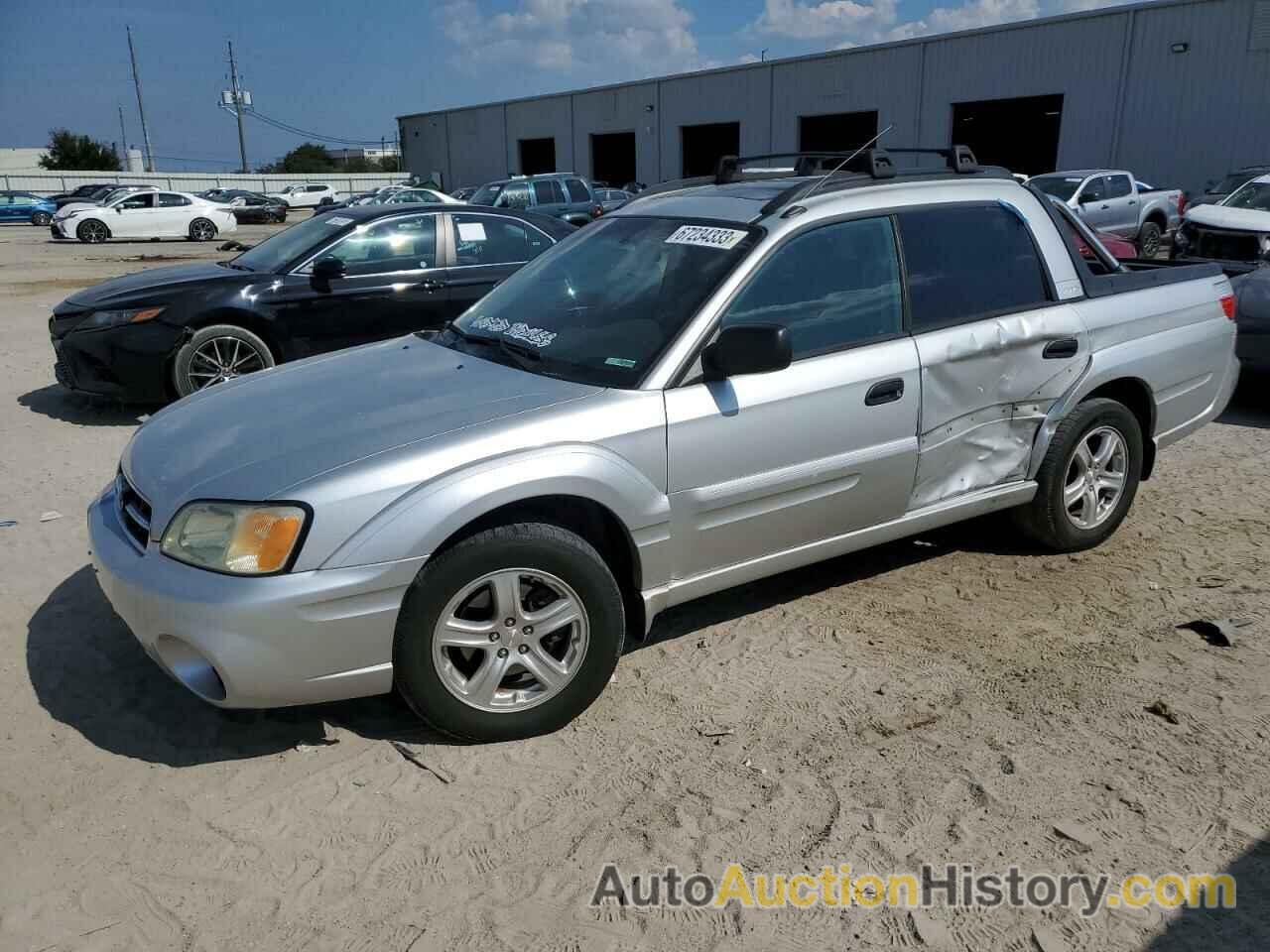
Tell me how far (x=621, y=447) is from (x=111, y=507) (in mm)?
1917

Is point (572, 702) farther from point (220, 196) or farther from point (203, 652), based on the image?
point (220, 196)

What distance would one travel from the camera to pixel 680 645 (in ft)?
13.4

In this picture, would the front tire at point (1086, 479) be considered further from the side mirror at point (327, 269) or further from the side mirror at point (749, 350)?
the side mirror at point (327, 269)

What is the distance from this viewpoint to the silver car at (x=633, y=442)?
303 cm

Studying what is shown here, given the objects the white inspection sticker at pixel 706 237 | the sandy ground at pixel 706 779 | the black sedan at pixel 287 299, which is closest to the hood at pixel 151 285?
the black sedan at pixel 287 299

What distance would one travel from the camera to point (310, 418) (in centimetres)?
348

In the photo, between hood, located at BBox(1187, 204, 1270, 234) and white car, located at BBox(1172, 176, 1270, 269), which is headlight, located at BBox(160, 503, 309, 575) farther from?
hood, located at BBox(1187, 204, 1270, 234)

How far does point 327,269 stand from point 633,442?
501 centimetres

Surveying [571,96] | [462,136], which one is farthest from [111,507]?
[462,136]

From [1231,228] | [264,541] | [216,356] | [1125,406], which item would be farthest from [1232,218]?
[264,541]

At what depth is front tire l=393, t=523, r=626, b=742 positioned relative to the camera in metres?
3.11

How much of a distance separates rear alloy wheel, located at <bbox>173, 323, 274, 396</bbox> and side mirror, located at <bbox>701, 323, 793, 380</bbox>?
5.17 metres

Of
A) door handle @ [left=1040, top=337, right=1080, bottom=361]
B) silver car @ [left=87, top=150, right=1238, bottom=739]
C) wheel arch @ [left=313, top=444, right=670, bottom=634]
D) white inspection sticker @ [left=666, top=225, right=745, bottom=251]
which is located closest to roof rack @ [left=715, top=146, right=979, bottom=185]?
silver car @ [left=87, top=150, right=1238, bottom=739]

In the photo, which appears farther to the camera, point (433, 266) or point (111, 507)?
point (433, 266)
